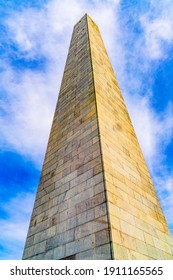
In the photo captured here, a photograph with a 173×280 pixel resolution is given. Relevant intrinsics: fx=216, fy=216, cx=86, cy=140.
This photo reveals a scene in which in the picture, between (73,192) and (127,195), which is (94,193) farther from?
(127,195)

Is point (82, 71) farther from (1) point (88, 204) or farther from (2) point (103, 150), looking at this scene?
(1) point (88, 204)

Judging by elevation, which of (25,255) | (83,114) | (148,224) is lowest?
(25,255)

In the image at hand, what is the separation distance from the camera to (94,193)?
496 centimetres

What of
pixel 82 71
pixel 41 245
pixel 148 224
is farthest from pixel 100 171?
pixel 82 71

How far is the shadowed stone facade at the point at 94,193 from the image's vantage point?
175 inches

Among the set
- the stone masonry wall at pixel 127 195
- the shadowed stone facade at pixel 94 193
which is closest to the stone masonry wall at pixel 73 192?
the shadowed stone facade at pixel 94 193

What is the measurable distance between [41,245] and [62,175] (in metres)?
1.96

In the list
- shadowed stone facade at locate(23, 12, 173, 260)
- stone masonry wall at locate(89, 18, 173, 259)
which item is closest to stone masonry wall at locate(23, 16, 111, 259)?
shadowed stone facade at locate(23, 12, 173, 260)

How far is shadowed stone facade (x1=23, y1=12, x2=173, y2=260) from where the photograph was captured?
4.43m

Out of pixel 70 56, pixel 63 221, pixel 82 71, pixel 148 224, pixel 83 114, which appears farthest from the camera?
pixel 70 56

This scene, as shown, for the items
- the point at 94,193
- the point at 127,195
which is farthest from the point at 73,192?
the point at 127,195

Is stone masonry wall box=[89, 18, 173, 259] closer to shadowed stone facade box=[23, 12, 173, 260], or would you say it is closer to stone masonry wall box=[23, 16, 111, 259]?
shadowed stone facade box=[23, 12, 173, 260]

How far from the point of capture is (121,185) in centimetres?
554

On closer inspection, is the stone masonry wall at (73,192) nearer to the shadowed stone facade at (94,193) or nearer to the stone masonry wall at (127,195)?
the shadowed stone facade at (94,193)
